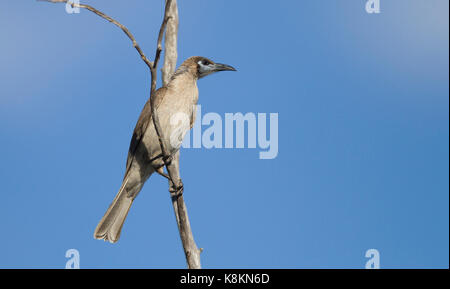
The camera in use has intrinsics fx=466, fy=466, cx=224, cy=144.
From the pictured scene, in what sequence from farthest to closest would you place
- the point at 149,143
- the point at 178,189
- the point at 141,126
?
the point at 141,126
the point at 149,143
the point at 178,189

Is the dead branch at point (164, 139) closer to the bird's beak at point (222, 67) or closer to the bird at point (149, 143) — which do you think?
the bird at point (149, 143)

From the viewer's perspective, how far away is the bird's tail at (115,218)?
18.7 ft

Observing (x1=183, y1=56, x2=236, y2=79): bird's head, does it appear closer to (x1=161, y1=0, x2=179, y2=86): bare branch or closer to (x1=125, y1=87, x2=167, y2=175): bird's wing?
(x1=161, y1=0, x2=179, y2=86): bare branch

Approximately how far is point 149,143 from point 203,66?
1.47 meters

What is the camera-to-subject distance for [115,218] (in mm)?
5809

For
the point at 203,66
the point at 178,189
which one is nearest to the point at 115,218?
the point at 178,189

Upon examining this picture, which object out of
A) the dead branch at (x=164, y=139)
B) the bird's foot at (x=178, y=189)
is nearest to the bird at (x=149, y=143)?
the dead branch at (x=164, y=139)

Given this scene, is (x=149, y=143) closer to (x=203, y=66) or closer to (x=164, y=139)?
(x=164, y=139)
